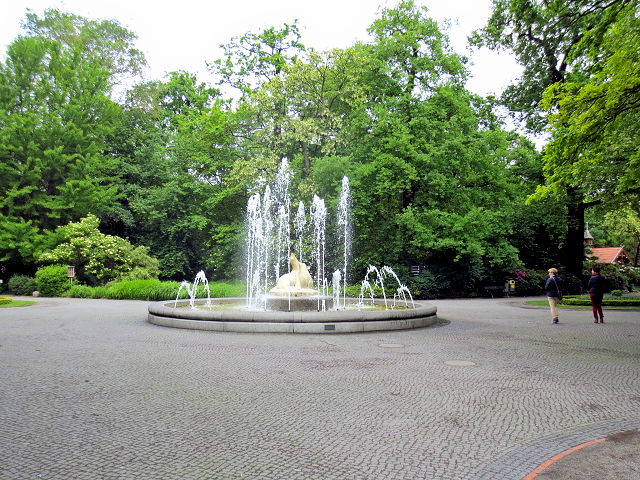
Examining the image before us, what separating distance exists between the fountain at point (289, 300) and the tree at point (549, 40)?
6.80 m

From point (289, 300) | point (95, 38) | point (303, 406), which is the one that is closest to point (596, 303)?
point (289, 300)

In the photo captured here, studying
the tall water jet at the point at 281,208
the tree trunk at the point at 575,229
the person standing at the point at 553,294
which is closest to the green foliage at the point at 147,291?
the tall water jet at the point at 281,208

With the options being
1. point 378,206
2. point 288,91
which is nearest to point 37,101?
point 288,91

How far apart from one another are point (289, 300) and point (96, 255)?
20165 mm

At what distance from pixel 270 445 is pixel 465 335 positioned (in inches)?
344

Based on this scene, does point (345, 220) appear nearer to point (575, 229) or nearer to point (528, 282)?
point (575, 229)

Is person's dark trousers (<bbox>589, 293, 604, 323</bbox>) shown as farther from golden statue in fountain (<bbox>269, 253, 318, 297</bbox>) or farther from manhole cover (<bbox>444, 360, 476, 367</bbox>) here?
golden statue in fountain (<bbox>269, 253, 318, 297</bbox>)

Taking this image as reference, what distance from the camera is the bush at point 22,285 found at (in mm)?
29641

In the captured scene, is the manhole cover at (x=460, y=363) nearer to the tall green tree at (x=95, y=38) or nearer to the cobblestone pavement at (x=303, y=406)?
the cobblestone pavement at (x=303, y=406)

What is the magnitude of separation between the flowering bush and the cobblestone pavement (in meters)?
20.2

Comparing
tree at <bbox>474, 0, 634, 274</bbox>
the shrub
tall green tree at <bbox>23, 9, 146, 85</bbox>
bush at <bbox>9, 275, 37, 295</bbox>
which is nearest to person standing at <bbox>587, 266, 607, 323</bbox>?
tree at <bbox>474, 0, 634, 274</bbox>

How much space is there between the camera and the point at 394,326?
510 inches

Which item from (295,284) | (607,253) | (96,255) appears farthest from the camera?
(607,253)

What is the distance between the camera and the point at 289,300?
48.5ft
